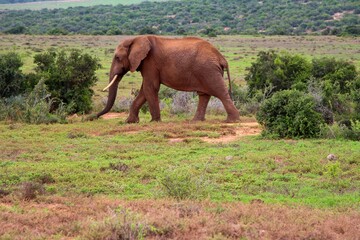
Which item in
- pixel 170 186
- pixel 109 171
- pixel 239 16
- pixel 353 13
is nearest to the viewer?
pixel 170 186

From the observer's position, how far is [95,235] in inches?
266

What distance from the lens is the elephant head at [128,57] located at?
16.8 meters

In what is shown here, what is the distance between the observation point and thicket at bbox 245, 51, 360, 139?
1441 centimetres

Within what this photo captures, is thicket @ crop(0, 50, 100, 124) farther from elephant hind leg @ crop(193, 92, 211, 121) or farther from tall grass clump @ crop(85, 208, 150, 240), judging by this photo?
tall grass clump @ crop(85, 208, 150, 240)

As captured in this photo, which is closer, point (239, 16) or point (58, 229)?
point (58, 229)

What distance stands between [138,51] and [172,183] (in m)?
8.42

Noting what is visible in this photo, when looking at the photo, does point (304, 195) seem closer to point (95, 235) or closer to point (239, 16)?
point (95, 235)

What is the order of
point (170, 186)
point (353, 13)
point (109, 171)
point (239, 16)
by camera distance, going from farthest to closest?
1. point (239, 16)
2. point (353, 13)
3. point (109, 171)
4. point (170, 186)

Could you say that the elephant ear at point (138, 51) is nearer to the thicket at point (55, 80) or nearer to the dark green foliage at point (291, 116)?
the thicket at point (55, 80)

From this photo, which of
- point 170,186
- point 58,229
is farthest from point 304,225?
point 58,229

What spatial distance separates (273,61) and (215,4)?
87831mm

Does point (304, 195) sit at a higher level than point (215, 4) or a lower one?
higher

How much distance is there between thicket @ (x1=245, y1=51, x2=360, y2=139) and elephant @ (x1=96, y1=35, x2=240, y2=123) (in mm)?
1399

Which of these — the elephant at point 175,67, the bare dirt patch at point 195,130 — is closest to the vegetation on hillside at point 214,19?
the elephant at point 175,67
